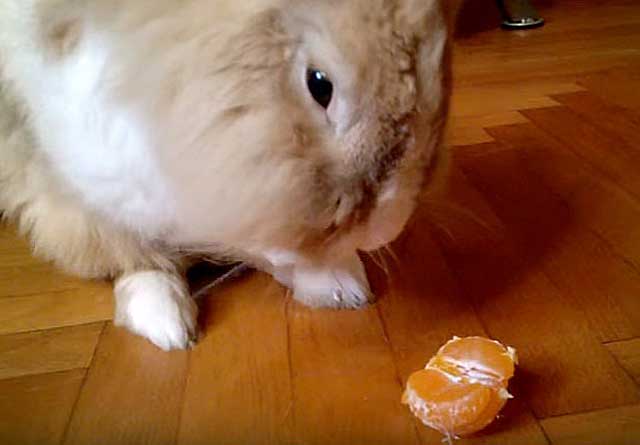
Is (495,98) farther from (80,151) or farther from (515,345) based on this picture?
(80,151)

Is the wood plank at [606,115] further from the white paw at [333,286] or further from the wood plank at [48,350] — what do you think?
the wood plank at [48,350]

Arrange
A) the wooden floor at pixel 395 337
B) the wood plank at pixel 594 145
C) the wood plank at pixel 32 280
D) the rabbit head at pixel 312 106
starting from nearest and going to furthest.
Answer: the rabbit head at pixel 312 106
the wooden floor at pixel 395 337
the wood plank at pixel 32 280
the wood plank at pixel 594 145

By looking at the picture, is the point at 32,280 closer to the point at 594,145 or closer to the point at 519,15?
the point at 594,145

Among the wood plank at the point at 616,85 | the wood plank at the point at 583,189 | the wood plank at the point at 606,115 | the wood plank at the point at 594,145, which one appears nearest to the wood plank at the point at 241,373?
the wood plank at the point at 583,189

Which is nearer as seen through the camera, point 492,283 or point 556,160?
point 492,283

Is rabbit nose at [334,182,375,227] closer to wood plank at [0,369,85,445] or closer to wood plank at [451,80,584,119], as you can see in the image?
wood plank at [0,369,85,445]

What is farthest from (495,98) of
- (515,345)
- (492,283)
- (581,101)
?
(515,345)

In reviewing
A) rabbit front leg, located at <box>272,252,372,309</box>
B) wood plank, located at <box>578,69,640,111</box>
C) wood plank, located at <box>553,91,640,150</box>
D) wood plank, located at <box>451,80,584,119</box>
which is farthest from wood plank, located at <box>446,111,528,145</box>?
rabbit front leg, located at <box>272,252,372,309</box>
